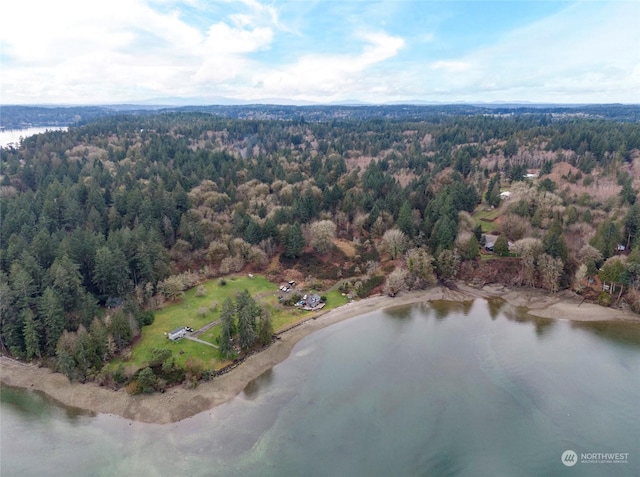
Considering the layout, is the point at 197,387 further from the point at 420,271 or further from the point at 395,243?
the point at 395,243

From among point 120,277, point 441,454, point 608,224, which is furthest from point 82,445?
point 608,224

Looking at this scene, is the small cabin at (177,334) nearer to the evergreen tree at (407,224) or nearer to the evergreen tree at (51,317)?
the evergreen tree at (51,317)

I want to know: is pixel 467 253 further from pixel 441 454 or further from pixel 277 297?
pixel 441 454

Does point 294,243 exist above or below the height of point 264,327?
above

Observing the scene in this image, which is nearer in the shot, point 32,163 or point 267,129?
point 32,163

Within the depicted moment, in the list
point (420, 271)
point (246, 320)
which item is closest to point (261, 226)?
point (246, 320)

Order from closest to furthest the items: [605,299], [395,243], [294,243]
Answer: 1. [605,299]
2. [395,243]
3. [294,243]

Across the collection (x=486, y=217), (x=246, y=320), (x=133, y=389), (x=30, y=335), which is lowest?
(x=133, y=389)

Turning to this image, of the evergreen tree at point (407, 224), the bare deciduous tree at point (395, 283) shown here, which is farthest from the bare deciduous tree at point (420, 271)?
the evergreen tree at point (407, 224)

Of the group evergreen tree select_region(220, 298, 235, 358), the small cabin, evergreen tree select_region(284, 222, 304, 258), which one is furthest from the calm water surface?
evergreen tree select_region(284, 222, 304, 258)
